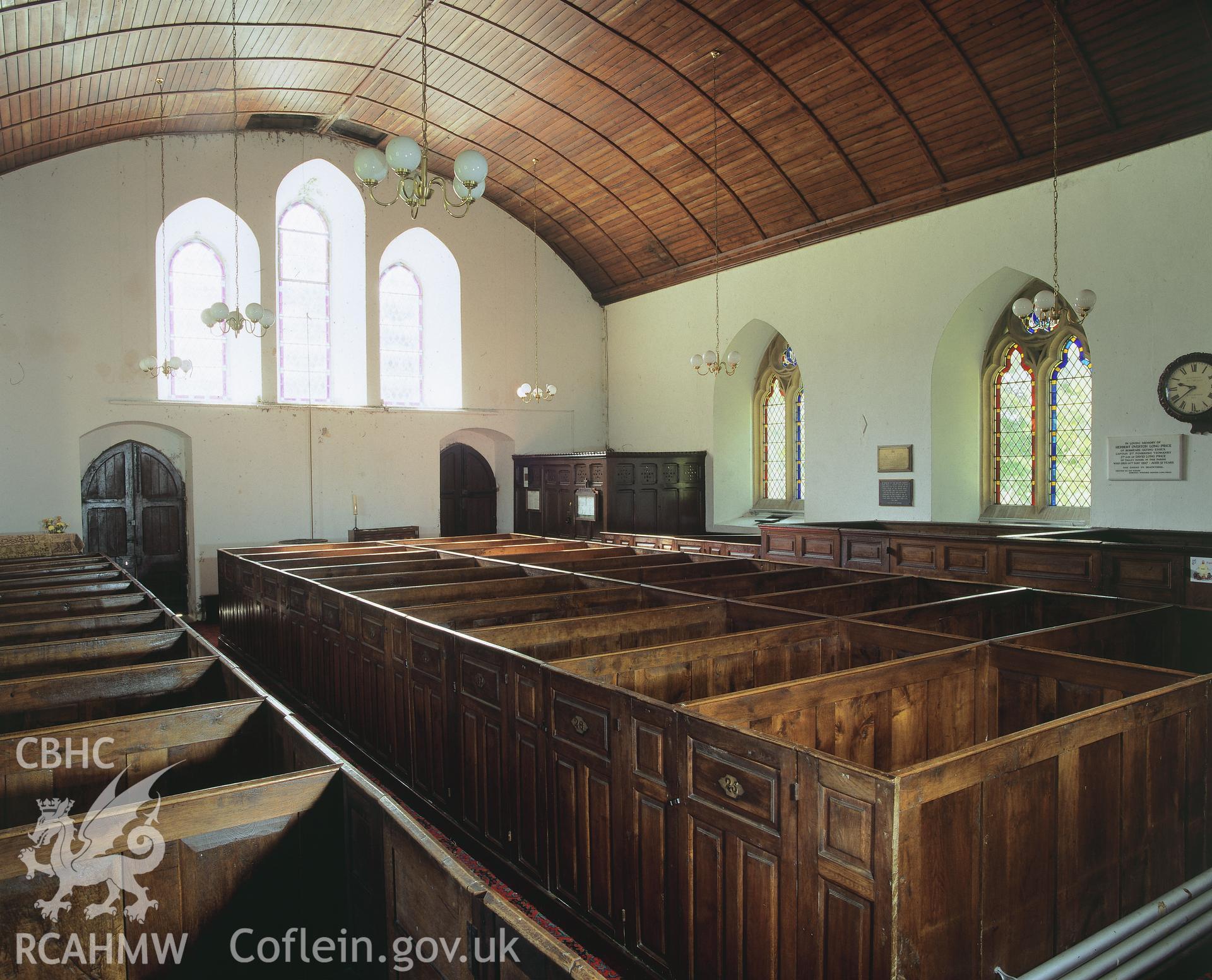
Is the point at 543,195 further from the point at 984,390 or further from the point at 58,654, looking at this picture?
the point at 58,654

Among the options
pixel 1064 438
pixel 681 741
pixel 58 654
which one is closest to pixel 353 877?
pixel 681 741

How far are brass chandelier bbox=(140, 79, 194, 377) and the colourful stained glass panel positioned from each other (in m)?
8.08

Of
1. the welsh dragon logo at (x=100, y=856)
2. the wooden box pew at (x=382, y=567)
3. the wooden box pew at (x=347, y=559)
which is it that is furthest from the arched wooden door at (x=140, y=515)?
the welsh dragon logo at (x=100, y=856)

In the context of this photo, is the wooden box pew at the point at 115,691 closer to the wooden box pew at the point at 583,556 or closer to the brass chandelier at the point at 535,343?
the wooden box pew at the point at 583,556

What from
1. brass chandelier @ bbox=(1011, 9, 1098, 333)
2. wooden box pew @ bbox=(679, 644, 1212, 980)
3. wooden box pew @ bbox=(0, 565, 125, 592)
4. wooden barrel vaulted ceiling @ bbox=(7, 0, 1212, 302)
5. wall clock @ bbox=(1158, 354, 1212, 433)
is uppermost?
wooden barrel vaulted ceiling @ bbox=(7, 0, 1212, 302)

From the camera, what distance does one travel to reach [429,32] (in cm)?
881

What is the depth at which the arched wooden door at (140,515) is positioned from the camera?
11.0m

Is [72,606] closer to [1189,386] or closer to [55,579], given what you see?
[55,579]

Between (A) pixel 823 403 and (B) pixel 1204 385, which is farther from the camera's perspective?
(A) pixel 823 403

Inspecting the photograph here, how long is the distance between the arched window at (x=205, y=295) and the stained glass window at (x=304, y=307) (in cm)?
48

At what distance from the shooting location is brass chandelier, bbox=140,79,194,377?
10555 millimetres

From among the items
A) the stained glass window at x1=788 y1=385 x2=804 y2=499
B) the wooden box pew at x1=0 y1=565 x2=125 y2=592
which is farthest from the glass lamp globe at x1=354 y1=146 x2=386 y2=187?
the stained glass window at x1=788 y1=385 x2=804 y2=499

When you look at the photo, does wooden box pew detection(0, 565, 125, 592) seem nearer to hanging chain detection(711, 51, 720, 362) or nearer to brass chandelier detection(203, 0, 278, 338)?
brass chandelier detection(203, 0, 278, 338)

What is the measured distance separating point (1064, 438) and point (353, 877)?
29.7ft
